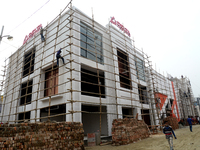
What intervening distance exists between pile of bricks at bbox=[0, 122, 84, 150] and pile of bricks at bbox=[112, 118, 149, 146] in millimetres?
2645

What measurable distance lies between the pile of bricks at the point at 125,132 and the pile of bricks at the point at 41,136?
2.64 meters

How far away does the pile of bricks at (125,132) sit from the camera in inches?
356

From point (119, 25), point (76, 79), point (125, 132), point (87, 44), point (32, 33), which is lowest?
point (125, 132)

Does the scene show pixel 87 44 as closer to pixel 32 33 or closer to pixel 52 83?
pixel 52 83

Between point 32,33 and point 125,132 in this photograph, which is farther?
point 32,33

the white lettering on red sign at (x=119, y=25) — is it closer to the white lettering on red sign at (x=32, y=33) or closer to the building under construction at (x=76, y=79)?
the building under construction at (x=76, y=79)

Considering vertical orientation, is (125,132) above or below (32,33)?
below

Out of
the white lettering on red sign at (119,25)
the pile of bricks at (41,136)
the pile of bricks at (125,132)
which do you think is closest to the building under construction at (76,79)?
the white lettering on red sign at (119,25)

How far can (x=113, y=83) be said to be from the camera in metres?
13.7

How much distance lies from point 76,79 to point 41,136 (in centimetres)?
535

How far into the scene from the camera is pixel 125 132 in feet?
30.1

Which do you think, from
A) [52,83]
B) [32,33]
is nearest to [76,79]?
[52,83]

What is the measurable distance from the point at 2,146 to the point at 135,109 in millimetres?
12942

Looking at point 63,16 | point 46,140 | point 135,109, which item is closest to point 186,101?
point 135,109
